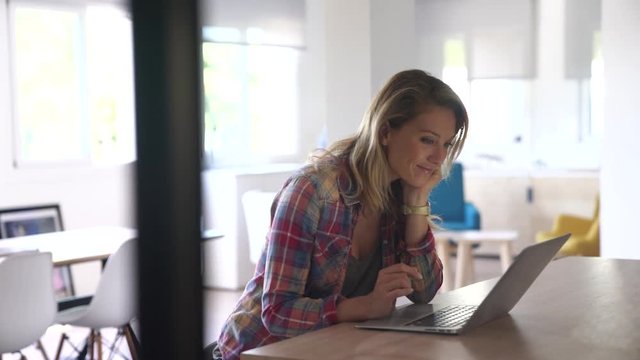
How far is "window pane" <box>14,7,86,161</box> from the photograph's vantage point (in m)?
6.27

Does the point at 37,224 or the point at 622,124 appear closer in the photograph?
the point at 622,124

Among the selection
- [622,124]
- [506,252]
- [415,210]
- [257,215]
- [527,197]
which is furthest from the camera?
[527,197]

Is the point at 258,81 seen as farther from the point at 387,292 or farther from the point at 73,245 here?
the point at 387,292

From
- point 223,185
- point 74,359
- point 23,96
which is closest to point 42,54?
point 23,96

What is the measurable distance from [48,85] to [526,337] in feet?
18.3

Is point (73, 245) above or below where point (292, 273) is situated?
below

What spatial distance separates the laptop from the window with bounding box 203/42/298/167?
20.9 ft

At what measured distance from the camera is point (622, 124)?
4.79 metres

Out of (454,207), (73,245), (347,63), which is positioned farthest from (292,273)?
(454,207)

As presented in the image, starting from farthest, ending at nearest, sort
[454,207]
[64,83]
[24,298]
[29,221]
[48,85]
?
[454,207] < [64,83] < [48,85] < [29,221] < [24,298]

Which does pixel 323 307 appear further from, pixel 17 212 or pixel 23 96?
pixel 23 96

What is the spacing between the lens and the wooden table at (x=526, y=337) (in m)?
1.35

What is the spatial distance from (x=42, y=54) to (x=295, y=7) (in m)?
3.15

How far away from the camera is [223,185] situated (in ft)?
25.0
